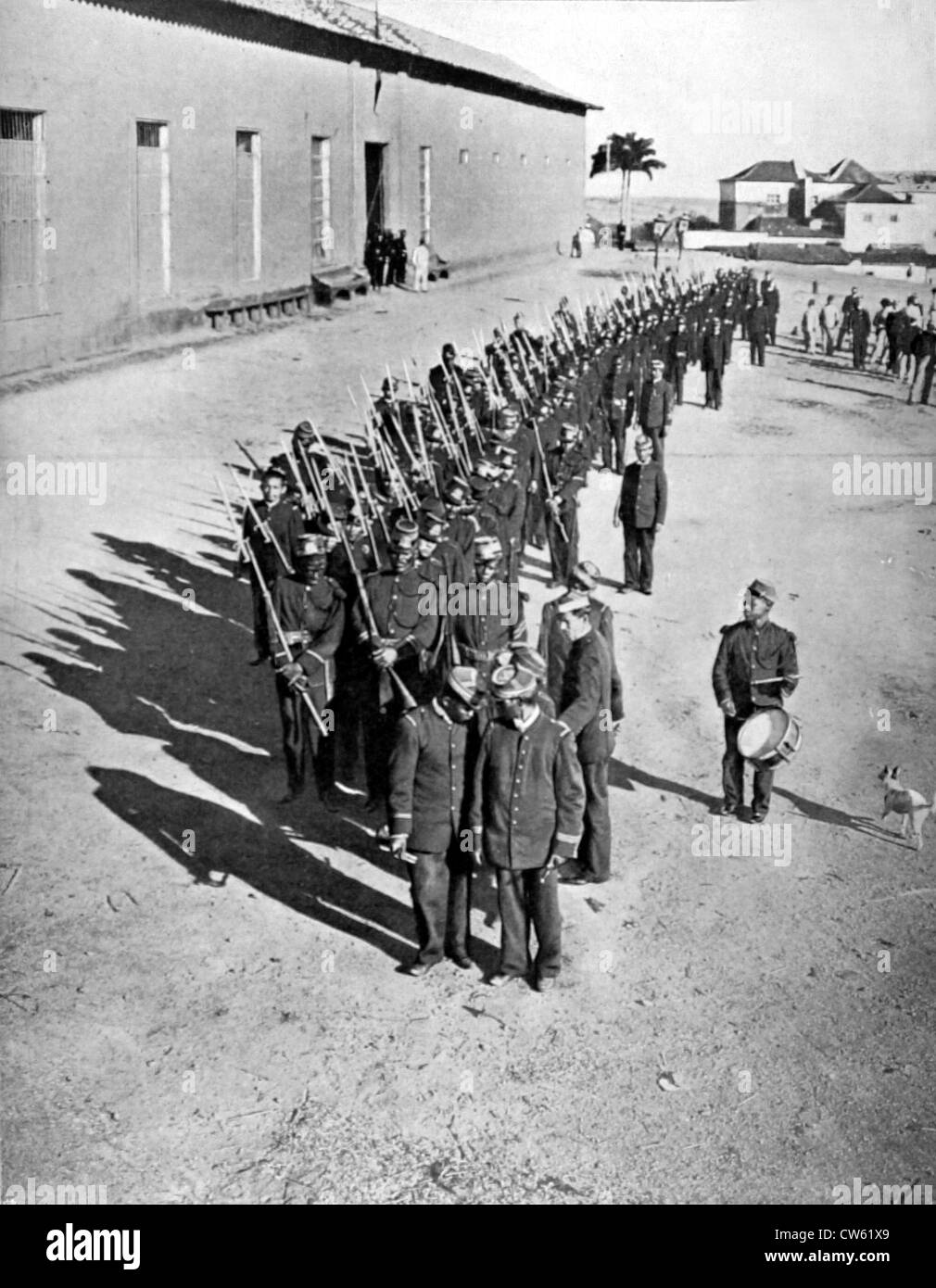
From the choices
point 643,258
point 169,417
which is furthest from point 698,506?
point 643,258

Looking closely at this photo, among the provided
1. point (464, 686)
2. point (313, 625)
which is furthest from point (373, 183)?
point (464, 686)

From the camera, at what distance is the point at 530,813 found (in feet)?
20.8

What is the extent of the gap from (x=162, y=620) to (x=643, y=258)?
34.6m

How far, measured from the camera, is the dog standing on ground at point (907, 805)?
25.8ft

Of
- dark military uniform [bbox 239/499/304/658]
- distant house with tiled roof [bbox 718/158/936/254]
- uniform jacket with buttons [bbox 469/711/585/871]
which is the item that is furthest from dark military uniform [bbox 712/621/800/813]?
distant house with tiled roof [bbox 718/158/936/254]

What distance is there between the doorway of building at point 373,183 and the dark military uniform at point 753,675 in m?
22.3

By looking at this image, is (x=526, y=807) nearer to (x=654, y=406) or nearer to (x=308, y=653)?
(x=308, y=653)

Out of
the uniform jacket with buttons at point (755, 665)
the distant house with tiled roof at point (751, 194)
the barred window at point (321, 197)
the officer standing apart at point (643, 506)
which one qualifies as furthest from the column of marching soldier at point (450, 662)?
the distant house with tiled roof at point (751, 194)

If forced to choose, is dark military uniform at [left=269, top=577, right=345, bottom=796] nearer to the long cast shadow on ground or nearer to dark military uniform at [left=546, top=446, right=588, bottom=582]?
the long cast shadow on ground

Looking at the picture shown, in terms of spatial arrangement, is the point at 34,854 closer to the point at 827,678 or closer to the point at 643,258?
the point at 827,678

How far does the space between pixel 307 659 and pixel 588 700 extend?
6.42 ft

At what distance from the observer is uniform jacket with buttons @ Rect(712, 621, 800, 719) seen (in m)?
8.11

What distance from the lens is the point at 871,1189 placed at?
528 centimetres

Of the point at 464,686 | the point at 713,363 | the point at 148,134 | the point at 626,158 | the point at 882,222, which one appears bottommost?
the point at 464,686
